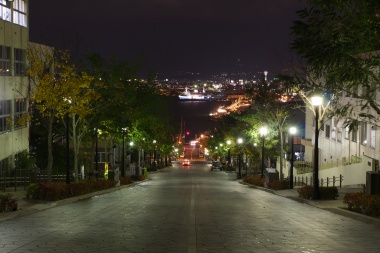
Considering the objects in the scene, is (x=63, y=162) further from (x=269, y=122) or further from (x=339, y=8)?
(x=339, y=8)

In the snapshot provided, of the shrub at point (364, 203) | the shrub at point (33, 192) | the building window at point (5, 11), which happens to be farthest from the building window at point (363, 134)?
the shrub at point (33, 192)

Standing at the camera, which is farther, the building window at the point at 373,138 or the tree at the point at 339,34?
the building window at the point at 373,138

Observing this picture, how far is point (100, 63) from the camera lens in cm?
4359

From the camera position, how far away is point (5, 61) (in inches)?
1660

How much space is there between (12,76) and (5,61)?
4.81ft

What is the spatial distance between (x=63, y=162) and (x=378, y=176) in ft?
118

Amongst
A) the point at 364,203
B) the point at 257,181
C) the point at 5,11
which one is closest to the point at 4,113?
the point at 5,11

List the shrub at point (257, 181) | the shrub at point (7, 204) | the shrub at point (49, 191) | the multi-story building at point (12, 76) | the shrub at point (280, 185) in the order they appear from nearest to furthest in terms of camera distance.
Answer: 1. the shrub at point (7, 204)
2. the shrub at point (49, 191)
3. the shrub at point (280, 185)
4. the multi-story building at point (12, 76)
5. the shrub at point (257, 181)

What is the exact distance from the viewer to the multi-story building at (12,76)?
1642 inches

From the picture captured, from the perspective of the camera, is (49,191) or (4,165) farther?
(4,165)

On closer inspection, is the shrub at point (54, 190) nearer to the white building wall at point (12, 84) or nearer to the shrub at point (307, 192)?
the shrub at point (307, 192)

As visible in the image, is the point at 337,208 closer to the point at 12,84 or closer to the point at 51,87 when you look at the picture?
the point at 51,87

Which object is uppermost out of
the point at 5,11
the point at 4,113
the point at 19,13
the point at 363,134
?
the point at 19,13

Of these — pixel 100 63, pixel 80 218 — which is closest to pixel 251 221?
pixel 80 218
